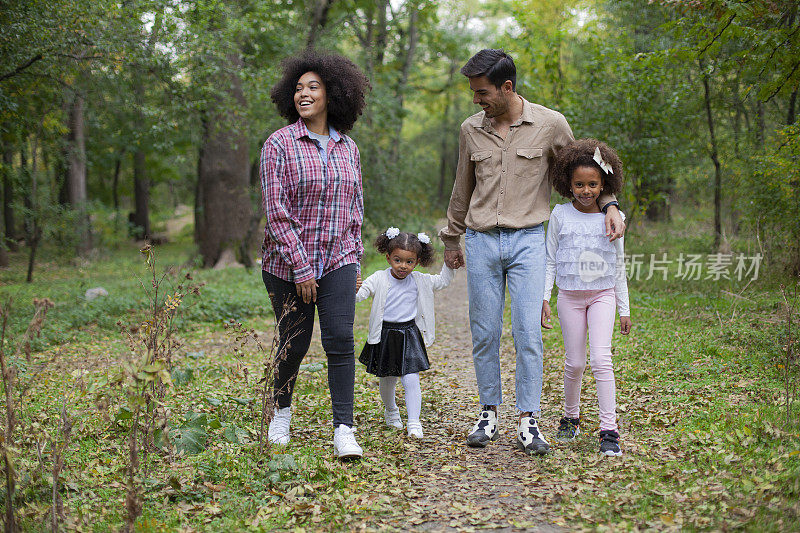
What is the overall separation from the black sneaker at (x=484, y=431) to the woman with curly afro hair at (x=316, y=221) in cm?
75

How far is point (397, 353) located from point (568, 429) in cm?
118

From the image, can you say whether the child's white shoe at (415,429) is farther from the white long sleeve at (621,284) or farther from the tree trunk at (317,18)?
the tree trunk at (317,18)

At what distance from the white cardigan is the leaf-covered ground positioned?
668 mm

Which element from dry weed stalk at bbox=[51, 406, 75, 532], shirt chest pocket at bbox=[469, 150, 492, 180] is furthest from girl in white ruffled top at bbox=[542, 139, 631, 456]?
dry weed stalk at bbox=[51, 406, 75, 532]

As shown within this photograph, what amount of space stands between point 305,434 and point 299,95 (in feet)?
7.06

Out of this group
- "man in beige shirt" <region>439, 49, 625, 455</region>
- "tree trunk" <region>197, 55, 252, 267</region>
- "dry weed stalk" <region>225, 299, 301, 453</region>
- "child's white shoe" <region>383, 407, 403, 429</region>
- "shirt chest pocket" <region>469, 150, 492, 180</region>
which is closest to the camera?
"dry weed stalk" <region>225, 299, 301, 453</region>

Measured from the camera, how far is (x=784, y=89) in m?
5.64

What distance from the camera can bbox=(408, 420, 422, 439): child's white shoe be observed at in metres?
4.41

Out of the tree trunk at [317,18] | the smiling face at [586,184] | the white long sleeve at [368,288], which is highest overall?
the tree trunk at [317,18]

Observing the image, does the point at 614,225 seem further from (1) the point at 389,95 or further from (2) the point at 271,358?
(1) the point at 389,95

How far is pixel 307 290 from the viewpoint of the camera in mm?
3822

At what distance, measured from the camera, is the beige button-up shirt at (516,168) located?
4.05 m

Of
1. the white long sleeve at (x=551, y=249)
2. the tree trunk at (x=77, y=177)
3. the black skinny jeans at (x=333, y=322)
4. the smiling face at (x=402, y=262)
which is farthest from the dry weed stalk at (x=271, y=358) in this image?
the tree trunk at (x=77, y=177)

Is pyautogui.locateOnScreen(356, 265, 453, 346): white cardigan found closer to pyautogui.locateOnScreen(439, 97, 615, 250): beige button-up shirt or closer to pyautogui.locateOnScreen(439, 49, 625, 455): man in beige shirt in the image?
pyautogui.locateOnScreen(439, 49, 625, 455): man in beige shirt
